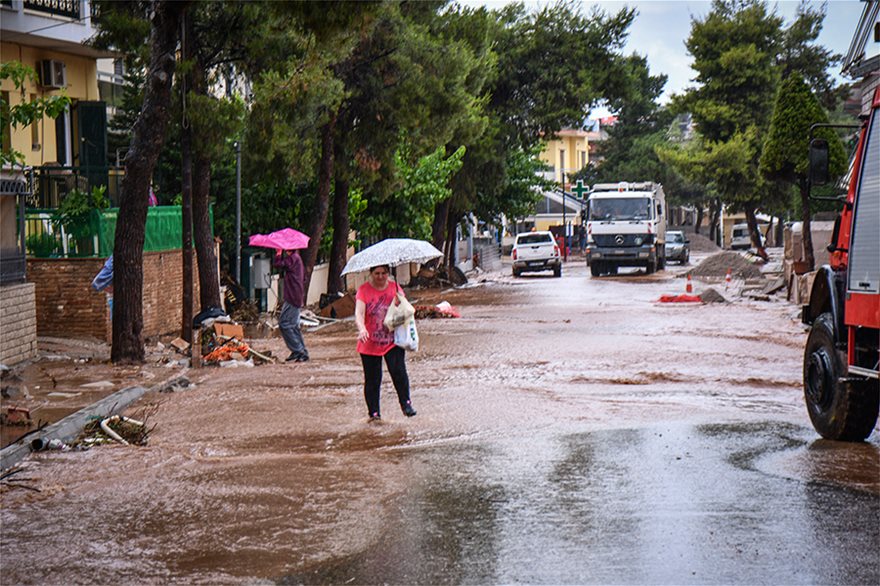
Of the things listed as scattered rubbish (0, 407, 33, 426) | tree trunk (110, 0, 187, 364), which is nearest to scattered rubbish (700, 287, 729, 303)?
tree trunk (110, 0, 187, 364)

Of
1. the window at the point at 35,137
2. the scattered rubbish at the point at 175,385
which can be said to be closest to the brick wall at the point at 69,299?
the scattered rubbish at the point at 175,385

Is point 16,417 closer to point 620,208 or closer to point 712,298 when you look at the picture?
point 712,298

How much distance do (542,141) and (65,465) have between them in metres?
42.6

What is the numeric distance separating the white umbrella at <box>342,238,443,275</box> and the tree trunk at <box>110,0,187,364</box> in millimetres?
5923

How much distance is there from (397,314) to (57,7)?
16.1m

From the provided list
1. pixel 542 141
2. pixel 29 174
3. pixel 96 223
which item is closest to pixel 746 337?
pixel 96 223

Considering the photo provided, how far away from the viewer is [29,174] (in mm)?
22766

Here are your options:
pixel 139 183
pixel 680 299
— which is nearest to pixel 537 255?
pixel 680 299

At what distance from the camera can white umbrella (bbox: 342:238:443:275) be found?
1255 cm

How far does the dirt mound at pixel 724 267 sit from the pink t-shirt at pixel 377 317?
36652 mm

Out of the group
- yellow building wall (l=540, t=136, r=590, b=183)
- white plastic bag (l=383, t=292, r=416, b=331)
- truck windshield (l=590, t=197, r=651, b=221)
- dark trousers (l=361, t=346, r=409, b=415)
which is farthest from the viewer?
yellow building wall (l=540, t=136, r=590, b=183)

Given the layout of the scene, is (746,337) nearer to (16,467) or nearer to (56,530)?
(16,467)

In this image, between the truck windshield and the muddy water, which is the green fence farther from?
the truck windshield

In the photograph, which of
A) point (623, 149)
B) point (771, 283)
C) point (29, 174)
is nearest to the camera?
point (29, 174)
